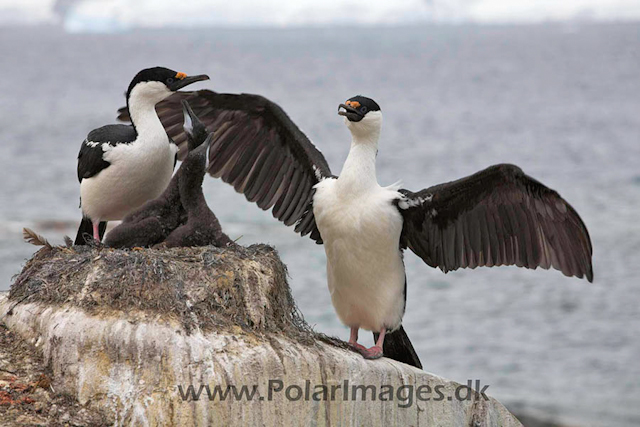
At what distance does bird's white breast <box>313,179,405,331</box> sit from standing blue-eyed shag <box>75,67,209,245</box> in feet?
4.67

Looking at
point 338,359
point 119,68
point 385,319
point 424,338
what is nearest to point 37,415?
point 338,359

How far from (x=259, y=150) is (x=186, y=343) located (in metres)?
3.29

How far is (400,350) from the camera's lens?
28.7 ft

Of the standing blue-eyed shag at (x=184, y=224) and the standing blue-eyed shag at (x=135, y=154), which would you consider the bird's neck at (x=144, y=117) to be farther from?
the standing blue-eyed shag at (x=184, y=224)

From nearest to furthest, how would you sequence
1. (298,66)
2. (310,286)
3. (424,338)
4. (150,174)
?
(150,174) → (424,338) → (310,286) → (298,66)

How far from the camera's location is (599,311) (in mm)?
23562

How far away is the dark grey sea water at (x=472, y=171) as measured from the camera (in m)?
20.9

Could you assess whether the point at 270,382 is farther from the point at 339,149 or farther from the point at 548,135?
the point at 548,135

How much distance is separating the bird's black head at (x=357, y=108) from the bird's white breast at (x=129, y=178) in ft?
5.23

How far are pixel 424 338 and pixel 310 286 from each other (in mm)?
3188

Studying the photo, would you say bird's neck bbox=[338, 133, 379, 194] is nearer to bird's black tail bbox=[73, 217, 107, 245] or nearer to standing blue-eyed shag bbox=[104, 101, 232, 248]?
standing blue-eyed shag bbox=[104, 101, 232, 248]

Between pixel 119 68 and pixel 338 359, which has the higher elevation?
pixel 119 68

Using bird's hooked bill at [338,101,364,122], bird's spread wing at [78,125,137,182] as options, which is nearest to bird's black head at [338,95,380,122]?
bird's hooked bill at [338,101,364,122]

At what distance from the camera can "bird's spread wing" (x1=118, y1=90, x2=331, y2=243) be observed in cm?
A: 907
